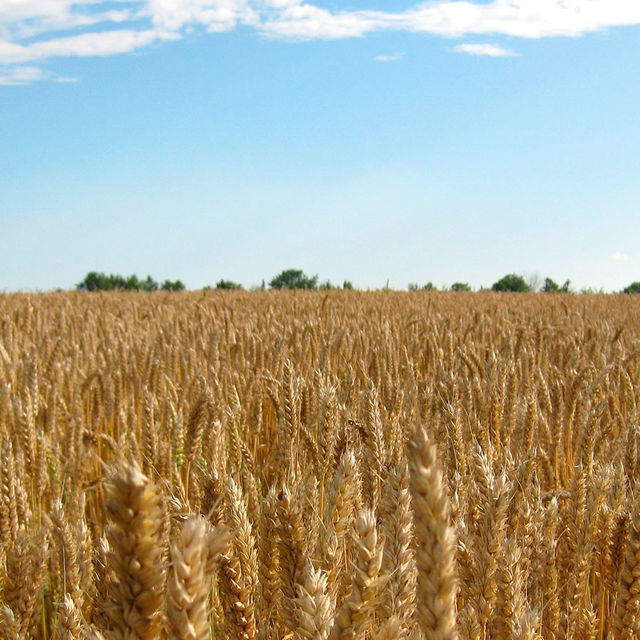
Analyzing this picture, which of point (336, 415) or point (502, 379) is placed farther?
point (502, 379)

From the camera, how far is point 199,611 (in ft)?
1.83

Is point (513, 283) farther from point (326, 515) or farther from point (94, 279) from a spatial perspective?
point (326, 515)

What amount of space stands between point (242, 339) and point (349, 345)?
2.24 feet

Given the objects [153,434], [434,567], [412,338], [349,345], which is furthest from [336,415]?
[412,338]

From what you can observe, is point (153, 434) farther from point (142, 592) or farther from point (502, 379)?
point (142, 592)

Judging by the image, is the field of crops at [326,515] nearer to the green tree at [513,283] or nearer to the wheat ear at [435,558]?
the wheat ear at [435,558]

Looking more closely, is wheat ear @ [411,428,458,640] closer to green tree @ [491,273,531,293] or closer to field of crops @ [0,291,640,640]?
field of crops @ [0,291,640,640]

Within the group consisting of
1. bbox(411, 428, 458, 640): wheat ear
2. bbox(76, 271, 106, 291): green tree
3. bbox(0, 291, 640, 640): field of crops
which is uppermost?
bbox(76, 271, 106, 291): green tree

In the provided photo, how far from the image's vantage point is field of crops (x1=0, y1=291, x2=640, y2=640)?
2.05 feet

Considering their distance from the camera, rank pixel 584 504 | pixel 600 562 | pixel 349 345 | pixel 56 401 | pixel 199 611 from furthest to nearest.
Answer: pixel 349 345
pixel 56 401
pixel 584 504
pixel 600 562
pixel 199 611

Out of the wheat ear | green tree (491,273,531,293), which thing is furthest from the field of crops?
green tree (491,273,531,293)

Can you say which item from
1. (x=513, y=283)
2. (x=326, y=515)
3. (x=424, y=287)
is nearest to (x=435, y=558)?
(x=326, y=515)

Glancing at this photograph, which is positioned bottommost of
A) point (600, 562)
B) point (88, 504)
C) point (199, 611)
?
point (88, 504)

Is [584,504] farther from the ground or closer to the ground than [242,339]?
closer to the ground
